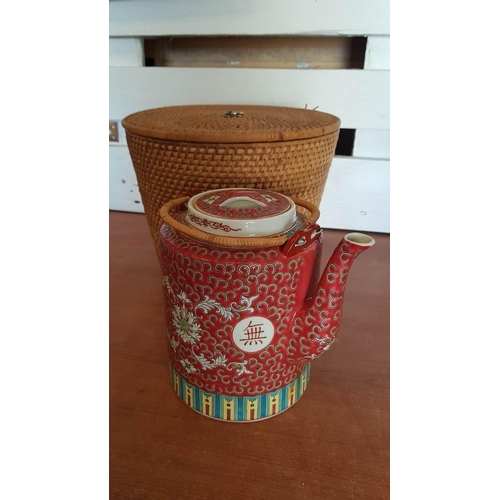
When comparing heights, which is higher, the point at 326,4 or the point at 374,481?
the point at 326,4

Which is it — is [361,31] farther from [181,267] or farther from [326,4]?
[181,267]

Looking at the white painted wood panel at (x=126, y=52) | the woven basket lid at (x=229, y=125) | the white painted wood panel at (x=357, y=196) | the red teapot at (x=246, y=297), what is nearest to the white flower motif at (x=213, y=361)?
the red teapot at (x=246, y=297)

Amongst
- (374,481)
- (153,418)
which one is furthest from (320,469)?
(153,418)

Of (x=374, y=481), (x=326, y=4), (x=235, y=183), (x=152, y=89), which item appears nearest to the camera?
(x=374, y=481)

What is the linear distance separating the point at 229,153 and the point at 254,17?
1.72 ft

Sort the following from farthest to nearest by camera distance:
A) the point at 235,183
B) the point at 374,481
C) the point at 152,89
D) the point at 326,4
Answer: the point at 152,89
the point at 326,4
the point at 235,183
the point at 374,481

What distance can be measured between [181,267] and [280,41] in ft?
2.36

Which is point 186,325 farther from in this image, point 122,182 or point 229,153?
point 122,182

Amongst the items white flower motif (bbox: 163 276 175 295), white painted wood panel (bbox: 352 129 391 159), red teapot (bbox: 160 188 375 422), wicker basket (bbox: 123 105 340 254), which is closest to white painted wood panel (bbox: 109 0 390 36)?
white painted wood panel (bbox: 352 129 391 159)

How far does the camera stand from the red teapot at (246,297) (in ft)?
1.52

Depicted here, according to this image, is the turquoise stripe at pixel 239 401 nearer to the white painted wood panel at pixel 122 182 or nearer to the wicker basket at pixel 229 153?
the wicker basket at pixel 229 153

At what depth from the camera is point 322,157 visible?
2.17 feet

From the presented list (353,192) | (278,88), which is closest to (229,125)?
(278,88)

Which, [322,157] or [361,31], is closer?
[322,157]
